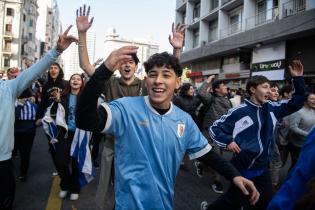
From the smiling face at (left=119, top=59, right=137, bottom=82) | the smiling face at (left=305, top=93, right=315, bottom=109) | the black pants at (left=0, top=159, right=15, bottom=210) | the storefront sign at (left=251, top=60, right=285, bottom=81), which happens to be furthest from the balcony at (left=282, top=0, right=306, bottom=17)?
the black pants at (left=0, top=159, right=15, bottom=210)

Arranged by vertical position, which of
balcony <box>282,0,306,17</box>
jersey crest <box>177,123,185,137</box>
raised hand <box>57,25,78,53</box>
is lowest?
jersey crest <box>177,123,185,137</box>

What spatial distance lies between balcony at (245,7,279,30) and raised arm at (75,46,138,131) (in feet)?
63.9

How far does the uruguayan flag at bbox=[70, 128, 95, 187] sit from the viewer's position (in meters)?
5.52

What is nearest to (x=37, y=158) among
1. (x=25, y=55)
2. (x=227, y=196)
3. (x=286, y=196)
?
(x=227, y=196)

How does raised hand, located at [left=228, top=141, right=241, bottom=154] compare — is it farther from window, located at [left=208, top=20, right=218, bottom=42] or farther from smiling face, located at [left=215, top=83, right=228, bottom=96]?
window, located at [left=208, top=20, right=218, bottom=42]

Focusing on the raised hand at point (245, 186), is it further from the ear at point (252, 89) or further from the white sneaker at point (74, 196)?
the white sneaker at point (74, 196)

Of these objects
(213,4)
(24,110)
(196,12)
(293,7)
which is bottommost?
(24,110)

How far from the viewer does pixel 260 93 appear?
14.6 ft

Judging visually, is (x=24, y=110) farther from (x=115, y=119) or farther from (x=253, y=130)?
(x=115, y=119)

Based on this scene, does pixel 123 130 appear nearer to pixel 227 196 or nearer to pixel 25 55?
pixel 227 196

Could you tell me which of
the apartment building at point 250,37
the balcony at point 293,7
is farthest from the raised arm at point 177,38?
the balcony at point 293,7

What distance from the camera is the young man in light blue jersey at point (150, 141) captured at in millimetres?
2633

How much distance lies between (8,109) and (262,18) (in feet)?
69.8

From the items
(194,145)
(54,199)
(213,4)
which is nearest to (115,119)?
(194,145)
